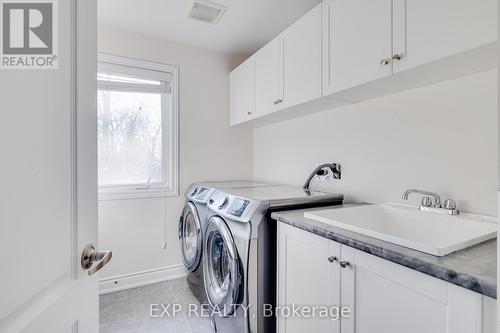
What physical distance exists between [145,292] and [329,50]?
249 cm

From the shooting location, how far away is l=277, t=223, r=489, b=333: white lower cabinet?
692mm

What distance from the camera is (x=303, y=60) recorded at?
1643 mm

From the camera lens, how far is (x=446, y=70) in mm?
1119

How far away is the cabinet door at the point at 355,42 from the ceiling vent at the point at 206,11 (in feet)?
2.91

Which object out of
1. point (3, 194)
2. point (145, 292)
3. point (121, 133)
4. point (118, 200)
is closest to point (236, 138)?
point (121, 133)

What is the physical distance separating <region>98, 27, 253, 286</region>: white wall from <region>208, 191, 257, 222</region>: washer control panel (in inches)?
36.6

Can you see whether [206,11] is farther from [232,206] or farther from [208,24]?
[232,206]

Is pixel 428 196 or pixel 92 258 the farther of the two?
pixel 428 196

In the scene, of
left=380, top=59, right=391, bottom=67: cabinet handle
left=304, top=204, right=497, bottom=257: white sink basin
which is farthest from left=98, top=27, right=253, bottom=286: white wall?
left=380, top=59, right=391, bottom=67: cabinet handle

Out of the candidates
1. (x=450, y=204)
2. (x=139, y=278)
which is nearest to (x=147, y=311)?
(x=139, y=278)

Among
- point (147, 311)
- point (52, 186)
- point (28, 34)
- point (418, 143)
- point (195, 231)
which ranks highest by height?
point (28, 34)

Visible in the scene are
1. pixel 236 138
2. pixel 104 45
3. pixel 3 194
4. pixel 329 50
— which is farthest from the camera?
pixel 236 138

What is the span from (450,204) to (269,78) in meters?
1.45

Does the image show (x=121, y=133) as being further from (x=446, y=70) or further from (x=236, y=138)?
(x=446, y=70)
